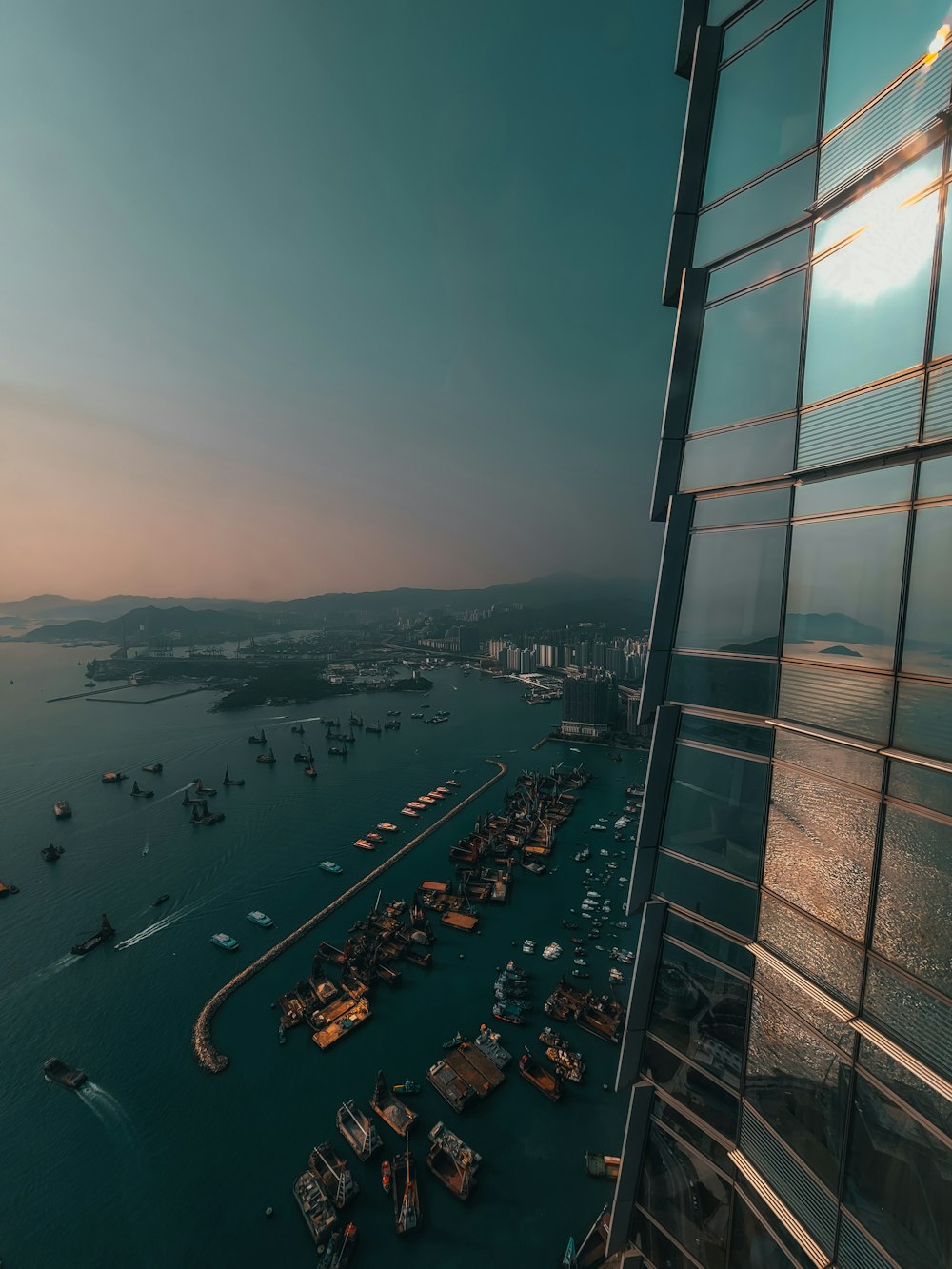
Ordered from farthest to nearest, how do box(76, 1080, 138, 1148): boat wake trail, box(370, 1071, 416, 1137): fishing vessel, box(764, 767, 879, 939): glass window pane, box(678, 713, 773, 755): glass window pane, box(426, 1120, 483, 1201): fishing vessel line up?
box(76, 1080, 138, 1148): boat wake trail, box(370, 1071, 416, 1137): fishing vessel, box(426, 1120, 483, 1201): fishing vessel, box(678, 713, 773, 755): glass window pane, box(764, 767, 879, 939): glass window pane

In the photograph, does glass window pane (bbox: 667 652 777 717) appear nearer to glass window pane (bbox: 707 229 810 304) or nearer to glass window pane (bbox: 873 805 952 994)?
glass window pane (bbox: 873 805 952 994)

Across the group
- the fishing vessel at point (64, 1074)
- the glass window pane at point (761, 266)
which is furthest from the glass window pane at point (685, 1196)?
the fishing vessel at point (64, 1074)

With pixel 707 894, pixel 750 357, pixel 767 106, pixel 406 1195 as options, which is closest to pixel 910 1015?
pixel 707 894

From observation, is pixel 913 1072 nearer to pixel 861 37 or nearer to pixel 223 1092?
pixel 861 37

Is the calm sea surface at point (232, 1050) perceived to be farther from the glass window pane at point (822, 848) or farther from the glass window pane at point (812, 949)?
the glass window pane at point (822, 848)

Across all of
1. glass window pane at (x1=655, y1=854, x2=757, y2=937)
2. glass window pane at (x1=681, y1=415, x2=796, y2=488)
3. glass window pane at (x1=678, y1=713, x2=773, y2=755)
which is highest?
glass window pane at (x1=681, y1=415, x2=796, y2=488)

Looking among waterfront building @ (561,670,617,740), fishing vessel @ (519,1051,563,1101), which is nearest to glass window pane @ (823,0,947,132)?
fishing vessel @ (519,1051,563,1101)

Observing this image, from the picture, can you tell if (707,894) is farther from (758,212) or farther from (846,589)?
(758,212)
